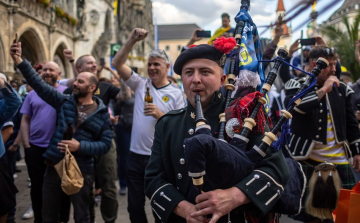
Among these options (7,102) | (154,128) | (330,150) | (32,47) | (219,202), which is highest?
(32,47)

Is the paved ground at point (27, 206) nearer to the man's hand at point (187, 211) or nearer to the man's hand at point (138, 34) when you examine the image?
the man's hand at point (138, 34)

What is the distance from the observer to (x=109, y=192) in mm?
5188

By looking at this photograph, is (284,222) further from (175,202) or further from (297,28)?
(297,28)

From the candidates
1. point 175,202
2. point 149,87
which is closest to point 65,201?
point 149,87

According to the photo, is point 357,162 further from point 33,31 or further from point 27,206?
point 33,31

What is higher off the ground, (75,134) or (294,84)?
(294,84)

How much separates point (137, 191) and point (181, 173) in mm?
2248

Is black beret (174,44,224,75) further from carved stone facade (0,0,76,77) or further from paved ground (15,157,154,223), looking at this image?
carved stone facade (0,0,76,77)

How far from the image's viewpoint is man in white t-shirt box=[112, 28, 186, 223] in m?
4.45

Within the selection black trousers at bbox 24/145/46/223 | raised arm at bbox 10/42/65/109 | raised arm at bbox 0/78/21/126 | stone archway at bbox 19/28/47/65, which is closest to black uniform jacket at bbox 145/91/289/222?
raised arm at bbox 0/78/21/126

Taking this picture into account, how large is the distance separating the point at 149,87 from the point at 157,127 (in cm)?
232

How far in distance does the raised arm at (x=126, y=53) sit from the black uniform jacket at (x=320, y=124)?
167cm

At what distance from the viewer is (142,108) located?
4.80 m

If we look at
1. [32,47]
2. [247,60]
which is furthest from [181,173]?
[32,47]
